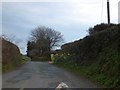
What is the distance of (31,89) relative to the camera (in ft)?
46.5

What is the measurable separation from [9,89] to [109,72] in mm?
5746

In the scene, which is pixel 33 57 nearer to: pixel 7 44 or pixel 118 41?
pixel 7 44

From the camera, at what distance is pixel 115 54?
61.5 feet

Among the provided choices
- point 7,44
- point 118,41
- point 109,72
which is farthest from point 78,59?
point 109,72

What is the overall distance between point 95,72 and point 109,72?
2995mm

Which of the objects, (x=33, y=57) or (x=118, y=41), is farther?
(x=33, y=57)

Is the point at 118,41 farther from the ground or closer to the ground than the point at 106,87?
farther from the ground

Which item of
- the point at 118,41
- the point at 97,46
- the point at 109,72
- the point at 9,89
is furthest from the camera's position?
the point at 97,46

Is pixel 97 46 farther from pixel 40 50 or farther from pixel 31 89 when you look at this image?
pixel 40 50

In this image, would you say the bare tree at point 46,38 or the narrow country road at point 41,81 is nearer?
the narrow country road at point 41,81

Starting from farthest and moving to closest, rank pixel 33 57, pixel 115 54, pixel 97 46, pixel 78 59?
pixel 33 57 < pixel 78 59 < pixel 97 46 < pixel 115 54

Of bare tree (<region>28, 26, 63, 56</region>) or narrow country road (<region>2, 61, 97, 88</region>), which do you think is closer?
narrow country road (<region>2, 61, 97, 88</region>)

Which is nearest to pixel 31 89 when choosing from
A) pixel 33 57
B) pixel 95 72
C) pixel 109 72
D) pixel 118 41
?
pixel 109 72

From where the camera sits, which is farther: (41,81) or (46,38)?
(46,38)
